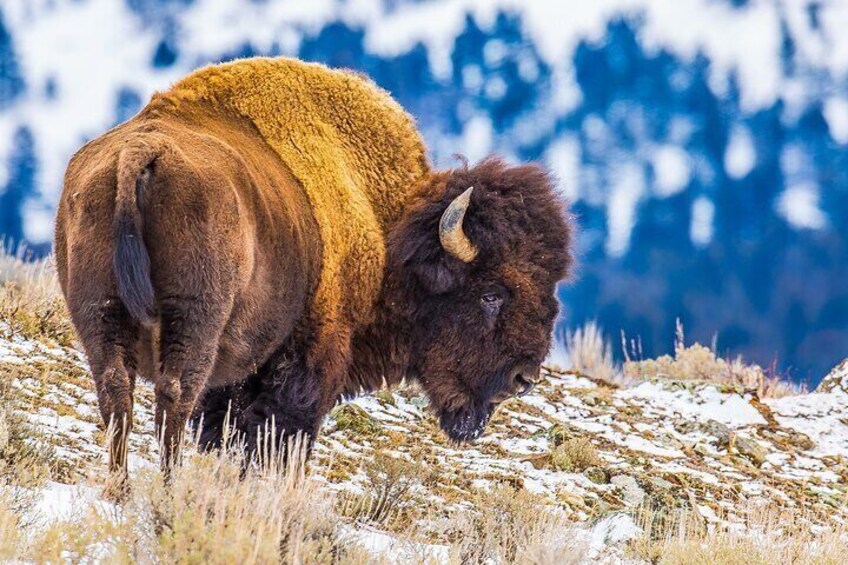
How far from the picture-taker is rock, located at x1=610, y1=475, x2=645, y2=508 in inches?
311

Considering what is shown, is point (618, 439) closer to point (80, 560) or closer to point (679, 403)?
point (679, 403)

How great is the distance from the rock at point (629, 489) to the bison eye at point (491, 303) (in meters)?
2.32

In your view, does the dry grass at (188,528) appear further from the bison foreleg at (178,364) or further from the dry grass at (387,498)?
the dry grass at (387,498)

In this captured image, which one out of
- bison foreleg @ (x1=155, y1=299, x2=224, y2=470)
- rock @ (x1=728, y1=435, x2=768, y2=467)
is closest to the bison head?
bison foreleg @ (x1=155, y1=299, x2=224, y2=470)

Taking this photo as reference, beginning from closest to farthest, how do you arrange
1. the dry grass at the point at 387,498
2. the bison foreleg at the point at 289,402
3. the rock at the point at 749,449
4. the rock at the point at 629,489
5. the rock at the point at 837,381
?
1. the bison foreleg at the point at 289,402
2. the dry grass at the point at 387,498
3. the rock at the point at 629,489
4. the rock at the point at 749,449
5. the rock at the point at 837,381

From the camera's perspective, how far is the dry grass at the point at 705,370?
13695 mm

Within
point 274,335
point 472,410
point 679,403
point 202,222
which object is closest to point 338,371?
point 274,335

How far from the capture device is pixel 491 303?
631 centimetres

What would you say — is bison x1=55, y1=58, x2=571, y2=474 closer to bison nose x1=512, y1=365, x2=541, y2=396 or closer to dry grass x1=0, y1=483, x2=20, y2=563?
bison nose x1=512, y1=365, x2=541, y2=396

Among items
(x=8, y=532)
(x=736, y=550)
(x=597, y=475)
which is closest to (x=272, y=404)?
(x=8, y=532)

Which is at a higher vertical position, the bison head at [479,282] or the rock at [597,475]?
the bison head at [479,282]

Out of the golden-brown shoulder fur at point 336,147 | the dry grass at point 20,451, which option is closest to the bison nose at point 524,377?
the golden-brown shoulder fur at point 336,147

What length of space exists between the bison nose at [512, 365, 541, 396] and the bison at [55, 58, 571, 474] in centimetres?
1

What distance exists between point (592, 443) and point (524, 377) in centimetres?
359
